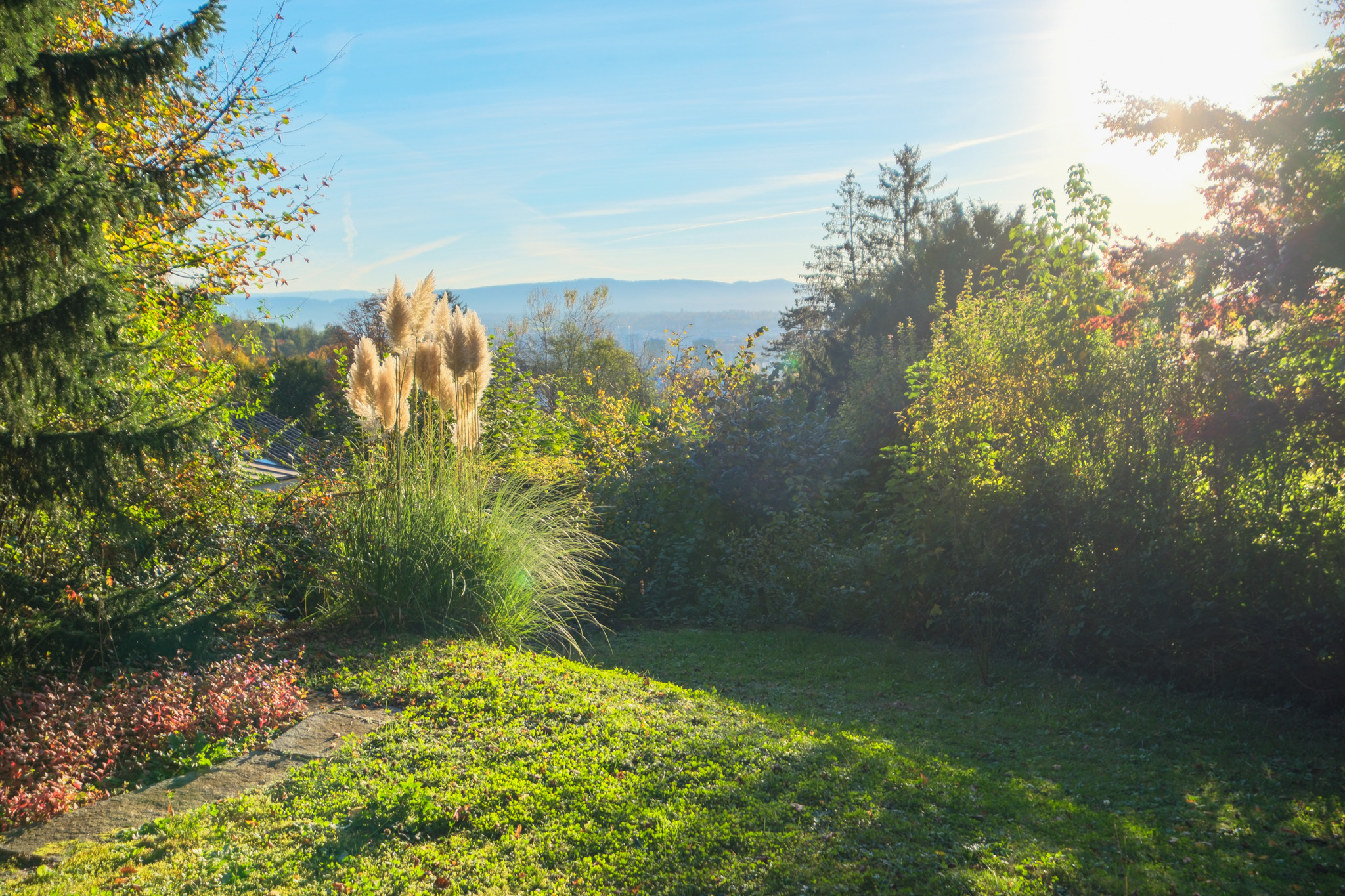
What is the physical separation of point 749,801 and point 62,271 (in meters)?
3.89

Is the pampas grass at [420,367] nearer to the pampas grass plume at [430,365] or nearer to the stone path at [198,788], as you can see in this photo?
the pampas grass plume at [430,365]

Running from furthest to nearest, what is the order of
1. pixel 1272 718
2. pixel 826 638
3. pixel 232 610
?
pixel 826 638 → pixel 232 610 → pixel 1272 718

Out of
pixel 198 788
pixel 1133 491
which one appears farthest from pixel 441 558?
pixel 1133 491

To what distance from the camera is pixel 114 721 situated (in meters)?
3.99

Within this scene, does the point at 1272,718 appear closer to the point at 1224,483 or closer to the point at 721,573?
the point at 1224,483

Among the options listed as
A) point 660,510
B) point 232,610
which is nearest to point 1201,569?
point 660,510

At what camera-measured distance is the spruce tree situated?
3477 millimetres

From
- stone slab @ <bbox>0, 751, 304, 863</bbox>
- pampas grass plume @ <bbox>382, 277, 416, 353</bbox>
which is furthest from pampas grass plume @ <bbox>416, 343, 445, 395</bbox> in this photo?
stone slab @ <bbox>0, 751, 304, 863</bbox>

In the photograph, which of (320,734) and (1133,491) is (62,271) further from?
(1133,491)

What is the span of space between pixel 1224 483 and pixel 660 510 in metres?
5.36

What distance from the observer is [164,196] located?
4.49m

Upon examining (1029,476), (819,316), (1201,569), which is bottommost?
(1201,569)

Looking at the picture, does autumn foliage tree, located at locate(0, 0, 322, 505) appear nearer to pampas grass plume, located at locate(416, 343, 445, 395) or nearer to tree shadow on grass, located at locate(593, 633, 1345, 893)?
pampas grass plume, located at locate(416, 343, 445, 395)

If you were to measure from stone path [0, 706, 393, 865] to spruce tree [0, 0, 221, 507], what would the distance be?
1443 mm
